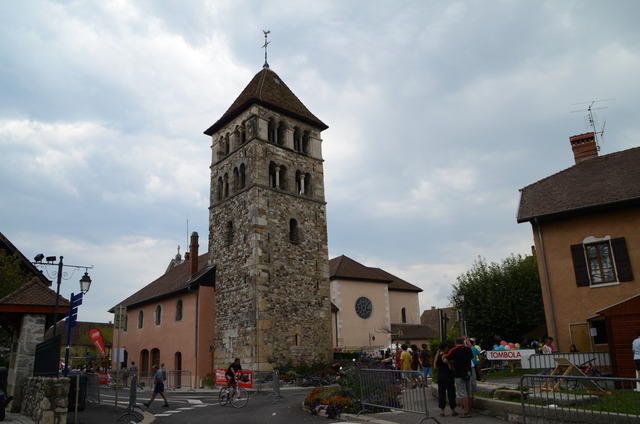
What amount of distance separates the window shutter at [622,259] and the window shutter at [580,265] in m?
0.96

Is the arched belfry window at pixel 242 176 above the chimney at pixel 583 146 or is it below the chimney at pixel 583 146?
above

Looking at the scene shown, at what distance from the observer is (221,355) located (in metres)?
26.0

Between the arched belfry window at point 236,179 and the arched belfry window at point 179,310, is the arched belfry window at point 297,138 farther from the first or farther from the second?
the arched belfry window at point 179,310

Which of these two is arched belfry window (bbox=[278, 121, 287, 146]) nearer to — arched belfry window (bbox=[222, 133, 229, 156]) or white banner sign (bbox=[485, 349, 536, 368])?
arched belfry window (bbox=[222, 133, 229, 156])

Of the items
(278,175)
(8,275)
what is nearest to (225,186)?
(278,175)

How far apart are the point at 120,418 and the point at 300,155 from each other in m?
20.0

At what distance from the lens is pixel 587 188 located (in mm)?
18359

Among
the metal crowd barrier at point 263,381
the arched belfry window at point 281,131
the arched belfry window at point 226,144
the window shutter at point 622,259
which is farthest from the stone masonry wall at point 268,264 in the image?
the window shutter at point 622,259

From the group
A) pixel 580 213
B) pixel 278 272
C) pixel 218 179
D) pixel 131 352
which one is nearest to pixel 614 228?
pixel 580 213

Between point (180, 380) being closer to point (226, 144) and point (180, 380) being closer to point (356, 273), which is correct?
point (226, 144)

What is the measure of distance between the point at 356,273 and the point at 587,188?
75.9ft

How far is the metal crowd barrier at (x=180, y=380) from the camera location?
85.0ft

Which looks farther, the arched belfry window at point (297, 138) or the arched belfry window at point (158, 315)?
the arched belfry window at point (158, 315)

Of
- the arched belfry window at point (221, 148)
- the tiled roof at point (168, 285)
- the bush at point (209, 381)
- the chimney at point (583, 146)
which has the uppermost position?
the arched belfry window at point (221, 148)
